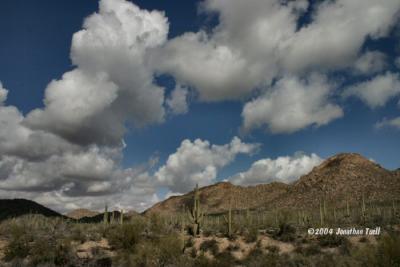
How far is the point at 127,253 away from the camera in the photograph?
20.2 metres

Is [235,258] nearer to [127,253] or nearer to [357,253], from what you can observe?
[127,253]

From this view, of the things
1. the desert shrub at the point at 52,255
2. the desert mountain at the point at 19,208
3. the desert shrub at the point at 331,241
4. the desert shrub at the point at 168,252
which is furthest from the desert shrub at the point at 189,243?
the desert mountain at the point at 19,208

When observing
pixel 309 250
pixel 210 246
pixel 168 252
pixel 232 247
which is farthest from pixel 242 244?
pixel 168 252

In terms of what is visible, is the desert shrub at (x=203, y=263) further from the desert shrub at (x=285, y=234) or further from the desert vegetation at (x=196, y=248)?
the desert shrub at (x=285, y=234)

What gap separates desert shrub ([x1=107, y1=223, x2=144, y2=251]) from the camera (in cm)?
2308

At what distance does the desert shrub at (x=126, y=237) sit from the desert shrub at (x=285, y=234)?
10.1m

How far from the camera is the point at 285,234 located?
29.5 metres

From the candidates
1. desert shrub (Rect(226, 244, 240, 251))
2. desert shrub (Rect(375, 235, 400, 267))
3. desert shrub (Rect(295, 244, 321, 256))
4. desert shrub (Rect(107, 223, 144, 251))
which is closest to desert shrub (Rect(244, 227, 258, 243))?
desert shrub (Rect(226, 244, 240, 251))

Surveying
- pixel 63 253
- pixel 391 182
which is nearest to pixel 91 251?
pixel 63 253

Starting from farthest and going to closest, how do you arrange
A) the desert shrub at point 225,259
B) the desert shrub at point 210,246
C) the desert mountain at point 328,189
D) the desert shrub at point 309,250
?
the desert mountain at point 328,189
the desert shrub at point 210,246
the desert shrub at point 309,250
the desert shrub at point 225,259

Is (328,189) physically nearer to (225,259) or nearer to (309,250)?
(309,250)

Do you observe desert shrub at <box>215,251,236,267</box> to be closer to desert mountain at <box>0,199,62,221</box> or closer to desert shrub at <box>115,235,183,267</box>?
desert shrub at <box>115,235,183,267</box>

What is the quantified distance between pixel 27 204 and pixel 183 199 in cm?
4824

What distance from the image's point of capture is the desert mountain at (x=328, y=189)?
80438 mm
